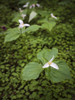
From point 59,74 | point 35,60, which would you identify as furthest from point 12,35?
point 59,74

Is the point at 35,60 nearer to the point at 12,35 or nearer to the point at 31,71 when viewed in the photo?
the point at 31,71

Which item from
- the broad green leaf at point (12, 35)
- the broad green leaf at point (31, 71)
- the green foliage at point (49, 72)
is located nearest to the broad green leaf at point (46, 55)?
the green foliage at point (49, 72)

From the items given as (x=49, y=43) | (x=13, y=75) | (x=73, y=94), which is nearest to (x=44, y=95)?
(x=73, y=94)

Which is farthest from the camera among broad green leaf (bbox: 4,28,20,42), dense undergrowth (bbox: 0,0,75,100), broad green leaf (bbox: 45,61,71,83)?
broad green leaf (bbox: 4,28,20,42)

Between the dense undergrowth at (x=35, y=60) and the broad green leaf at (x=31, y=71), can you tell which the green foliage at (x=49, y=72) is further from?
the dense undergrowth at (x=35, y=60)

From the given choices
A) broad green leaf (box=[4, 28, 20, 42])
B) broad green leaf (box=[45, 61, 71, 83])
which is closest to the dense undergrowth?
broad green leaf (box=[45, 61, 71, 83])

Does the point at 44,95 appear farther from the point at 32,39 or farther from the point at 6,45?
the point at 6,45

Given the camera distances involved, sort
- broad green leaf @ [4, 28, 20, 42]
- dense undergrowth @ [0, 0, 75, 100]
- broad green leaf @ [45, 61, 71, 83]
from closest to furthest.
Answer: broad green leaf @ [45, 61, 71, 83] < dense undergrowth @ [0, 0, 75, 100] < broad green leaf @ [4, 28, 20, 42]

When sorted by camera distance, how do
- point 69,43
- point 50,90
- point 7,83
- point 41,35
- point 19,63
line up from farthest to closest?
point 41,35, point 69,43, point 19,63, point 7,83, point 50,90

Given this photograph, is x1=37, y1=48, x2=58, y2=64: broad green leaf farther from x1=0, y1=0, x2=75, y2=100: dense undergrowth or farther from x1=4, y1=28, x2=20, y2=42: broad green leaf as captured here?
x1=4, y1=28, x2=20, y2=42: broad green leaf
